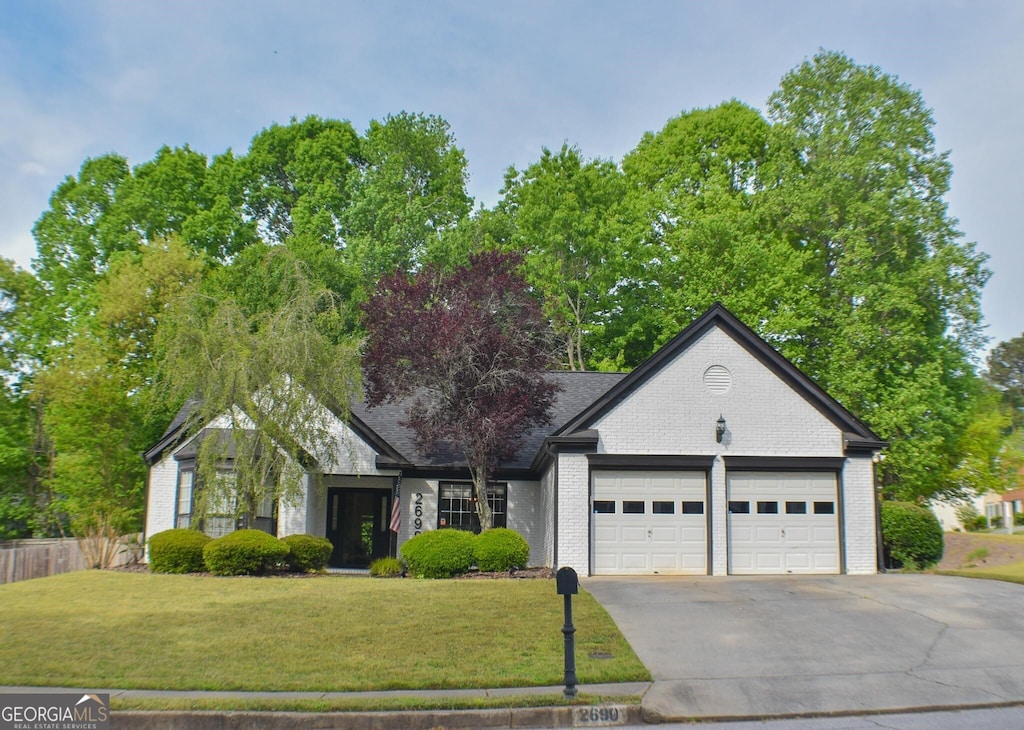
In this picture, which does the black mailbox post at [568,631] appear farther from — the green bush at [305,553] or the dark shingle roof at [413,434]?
the dark shingle roof at [413,434]

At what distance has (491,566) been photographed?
64.4ft

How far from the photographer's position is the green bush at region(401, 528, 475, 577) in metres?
19.2

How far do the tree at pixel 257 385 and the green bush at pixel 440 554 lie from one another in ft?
11.4

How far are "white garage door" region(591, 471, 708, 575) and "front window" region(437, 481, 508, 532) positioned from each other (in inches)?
181

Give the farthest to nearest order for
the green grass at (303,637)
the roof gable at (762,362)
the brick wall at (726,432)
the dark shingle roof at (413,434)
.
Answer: the dark shingle roof at (413,434), the roof gable at (762,362), the brick wall at (726,432), the green grass at (303,637)

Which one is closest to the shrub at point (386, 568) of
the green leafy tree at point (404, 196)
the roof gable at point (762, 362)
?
the roof gable at point (762, 362)

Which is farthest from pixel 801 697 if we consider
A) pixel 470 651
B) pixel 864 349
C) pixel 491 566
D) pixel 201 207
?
pixel 201 207

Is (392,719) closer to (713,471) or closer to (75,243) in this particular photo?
(713,471)

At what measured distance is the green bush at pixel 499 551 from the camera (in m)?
19.6

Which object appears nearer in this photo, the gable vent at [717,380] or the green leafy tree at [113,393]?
the gable vent at [717,380]

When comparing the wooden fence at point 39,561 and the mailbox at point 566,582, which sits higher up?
the mailbox at point 566,582

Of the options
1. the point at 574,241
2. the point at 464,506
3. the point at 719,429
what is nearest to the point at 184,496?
the point at 464,506

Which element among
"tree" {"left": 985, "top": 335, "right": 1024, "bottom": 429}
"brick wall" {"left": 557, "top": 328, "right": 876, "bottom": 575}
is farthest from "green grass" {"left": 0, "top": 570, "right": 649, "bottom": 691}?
"tree" {"left": 985, "top": 335, "right": 1024, "bottom": 429}

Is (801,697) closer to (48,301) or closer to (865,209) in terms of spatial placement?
(865,209)
